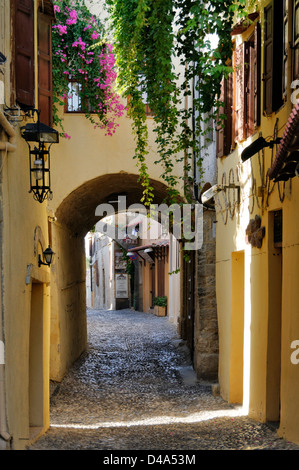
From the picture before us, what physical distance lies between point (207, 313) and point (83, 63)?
208 inches

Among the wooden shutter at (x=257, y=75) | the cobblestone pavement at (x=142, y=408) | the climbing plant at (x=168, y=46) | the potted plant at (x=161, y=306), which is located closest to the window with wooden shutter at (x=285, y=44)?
the climbing plant at (x=168, y=46)

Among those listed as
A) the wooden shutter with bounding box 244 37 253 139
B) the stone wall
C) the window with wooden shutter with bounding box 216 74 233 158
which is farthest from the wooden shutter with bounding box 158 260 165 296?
the wooden shutter with bounding box 244 37 253 139

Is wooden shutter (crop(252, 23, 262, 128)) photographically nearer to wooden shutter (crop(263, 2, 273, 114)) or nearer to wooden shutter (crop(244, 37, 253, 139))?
wooden shutter (crop(244, 37, 253, 139))

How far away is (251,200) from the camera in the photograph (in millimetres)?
8938

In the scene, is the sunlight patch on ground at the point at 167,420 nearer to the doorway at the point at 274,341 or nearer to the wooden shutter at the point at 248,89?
the doorway at the point at 274,341

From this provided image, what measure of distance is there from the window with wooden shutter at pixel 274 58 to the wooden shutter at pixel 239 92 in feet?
4.38

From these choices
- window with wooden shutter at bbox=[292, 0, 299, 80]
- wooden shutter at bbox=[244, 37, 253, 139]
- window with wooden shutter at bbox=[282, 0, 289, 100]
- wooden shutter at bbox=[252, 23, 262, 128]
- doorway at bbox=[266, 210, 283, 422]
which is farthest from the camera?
wooden shutter at bbox=[244, 37, 253, 139]

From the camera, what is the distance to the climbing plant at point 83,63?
12.9m

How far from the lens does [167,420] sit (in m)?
9.34

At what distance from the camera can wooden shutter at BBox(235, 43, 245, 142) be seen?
30.5 ft

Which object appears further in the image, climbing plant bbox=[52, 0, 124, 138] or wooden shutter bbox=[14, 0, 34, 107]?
climbing plant bbox=[52, 0, 124, 138]

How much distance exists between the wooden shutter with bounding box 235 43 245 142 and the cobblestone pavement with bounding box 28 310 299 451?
3.86m

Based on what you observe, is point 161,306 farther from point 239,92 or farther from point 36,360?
point 36,360

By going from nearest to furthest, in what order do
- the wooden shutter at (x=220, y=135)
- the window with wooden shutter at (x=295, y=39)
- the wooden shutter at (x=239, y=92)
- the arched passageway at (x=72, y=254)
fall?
the window with wooden shutter at (x=295, y=39), the wooden shutter at (x=239, y=92), the wooden shutter at (x=220, y=135), the arched passageway at (x=72, y=254)
